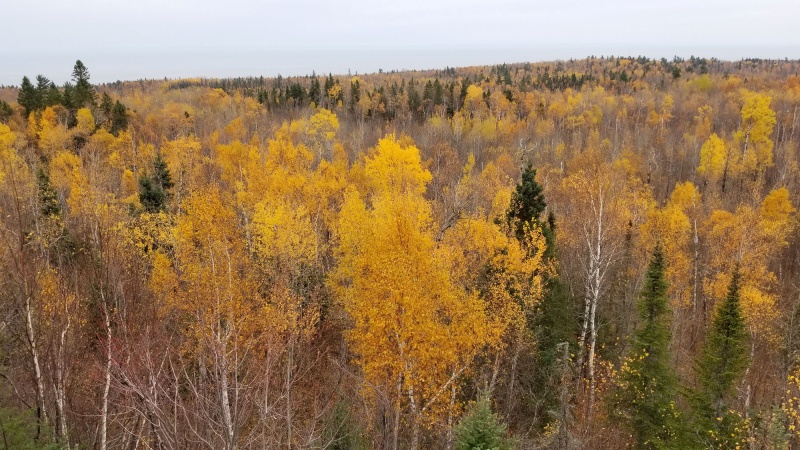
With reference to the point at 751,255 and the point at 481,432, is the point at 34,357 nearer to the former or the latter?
the point at 481,432

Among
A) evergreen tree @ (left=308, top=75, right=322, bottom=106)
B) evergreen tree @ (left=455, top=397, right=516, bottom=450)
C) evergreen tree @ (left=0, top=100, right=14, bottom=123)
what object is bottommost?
evergreen tree @ (left=455, top=397, right=516, bottom=450)

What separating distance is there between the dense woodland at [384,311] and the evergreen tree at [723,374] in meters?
0.07

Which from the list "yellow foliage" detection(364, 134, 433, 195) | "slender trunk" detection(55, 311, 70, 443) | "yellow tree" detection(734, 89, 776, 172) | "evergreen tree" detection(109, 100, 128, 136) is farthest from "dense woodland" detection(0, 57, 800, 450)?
"evergreen tree" detection(109, 100, 128, 136)

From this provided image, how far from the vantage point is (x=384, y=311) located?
13.4 meters

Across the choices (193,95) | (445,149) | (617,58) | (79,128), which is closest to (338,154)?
(445,149)

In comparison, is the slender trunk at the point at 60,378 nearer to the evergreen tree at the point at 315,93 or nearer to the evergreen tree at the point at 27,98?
the evergreen tree at the point at 27,98

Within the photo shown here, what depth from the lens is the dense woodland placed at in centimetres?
840

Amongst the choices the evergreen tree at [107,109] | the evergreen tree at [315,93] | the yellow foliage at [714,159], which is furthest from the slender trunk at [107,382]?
the evergreen tree at [315,93]

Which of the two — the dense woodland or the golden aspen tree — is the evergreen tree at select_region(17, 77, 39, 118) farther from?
the golden aspen tree

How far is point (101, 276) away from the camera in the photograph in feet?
26.1

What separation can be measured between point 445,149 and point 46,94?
4596cm

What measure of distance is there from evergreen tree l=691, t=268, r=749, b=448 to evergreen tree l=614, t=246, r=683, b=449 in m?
0.87

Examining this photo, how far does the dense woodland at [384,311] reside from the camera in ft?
27.6

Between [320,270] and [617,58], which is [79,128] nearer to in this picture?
[320,270]
